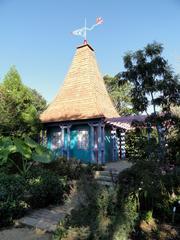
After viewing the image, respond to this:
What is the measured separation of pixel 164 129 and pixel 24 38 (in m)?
6.98

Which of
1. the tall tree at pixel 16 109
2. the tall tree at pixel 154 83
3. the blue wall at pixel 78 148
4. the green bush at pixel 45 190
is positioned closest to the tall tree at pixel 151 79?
the tall tree at pixel 154 83

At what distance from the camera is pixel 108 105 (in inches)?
673

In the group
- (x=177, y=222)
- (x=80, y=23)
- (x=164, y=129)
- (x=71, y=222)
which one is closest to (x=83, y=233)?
(x=71, y=222)

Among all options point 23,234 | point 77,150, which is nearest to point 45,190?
point 23,234

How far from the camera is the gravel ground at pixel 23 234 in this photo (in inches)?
219

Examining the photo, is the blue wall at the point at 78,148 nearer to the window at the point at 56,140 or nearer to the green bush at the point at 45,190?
the window at the point at 56,140

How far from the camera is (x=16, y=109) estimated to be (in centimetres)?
1638

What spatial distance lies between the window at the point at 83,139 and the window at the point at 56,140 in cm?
154

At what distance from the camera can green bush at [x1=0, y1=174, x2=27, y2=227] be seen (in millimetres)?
6504

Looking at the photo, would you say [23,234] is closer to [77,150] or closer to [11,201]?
[11,201]

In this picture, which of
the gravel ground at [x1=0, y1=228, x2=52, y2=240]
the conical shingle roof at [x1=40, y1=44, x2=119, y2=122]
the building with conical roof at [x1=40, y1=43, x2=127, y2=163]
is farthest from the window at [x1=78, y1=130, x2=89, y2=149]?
the gravel ground at [x1=0, y1=228, x2=52, y2=240]

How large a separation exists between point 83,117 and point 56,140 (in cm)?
301

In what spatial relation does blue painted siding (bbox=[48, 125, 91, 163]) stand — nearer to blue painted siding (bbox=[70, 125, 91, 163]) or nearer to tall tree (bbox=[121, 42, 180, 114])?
blue painted siding (bbox=[70, 125, 91, 163])

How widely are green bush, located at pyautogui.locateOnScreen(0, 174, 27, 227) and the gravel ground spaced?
42 centimetres
